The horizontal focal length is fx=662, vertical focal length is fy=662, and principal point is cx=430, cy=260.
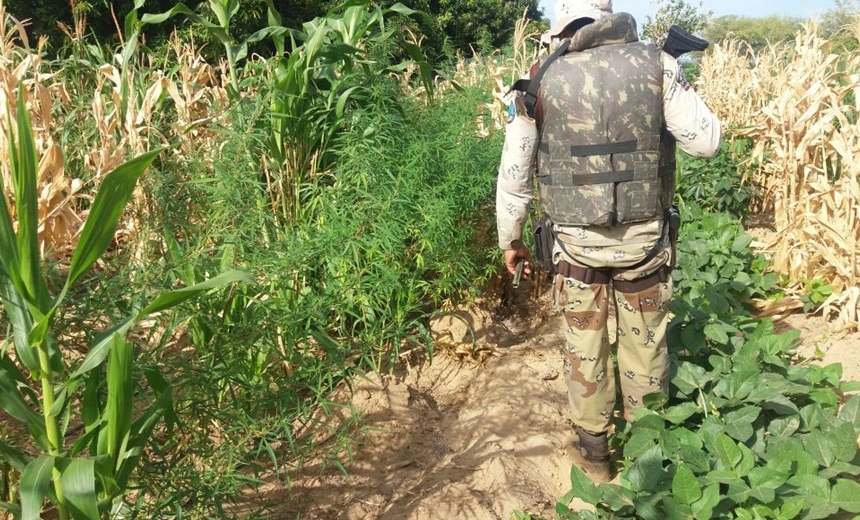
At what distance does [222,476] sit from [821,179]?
→ 416 cm

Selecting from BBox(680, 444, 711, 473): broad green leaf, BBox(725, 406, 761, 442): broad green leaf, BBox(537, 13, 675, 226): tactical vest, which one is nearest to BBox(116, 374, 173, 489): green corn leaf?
BBox(537, 13, 675, 226): tactical vest

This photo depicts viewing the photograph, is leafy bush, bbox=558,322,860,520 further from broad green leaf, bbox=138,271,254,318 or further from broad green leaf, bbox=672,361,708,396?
broad green leaf, bbox=138,271,254,318

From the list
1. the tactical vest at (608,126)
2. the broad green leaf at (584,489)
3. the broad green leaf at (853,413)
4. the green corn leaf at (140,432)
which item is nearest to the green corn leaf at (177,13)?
the tactical vest at (608,126)

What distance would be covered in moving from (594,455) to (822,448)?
2.86 ft

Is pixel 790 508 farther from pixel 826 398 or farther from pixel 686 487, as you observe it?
pixel 826 398

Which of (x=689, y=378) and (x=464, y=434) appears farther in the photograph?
(x=464, y=434)

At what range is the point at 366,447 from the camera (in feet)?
9.67

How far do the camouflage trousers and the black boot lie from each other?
0.14 feet

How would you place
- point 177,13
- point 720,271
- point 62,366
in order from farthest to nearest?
1. point 720,271
2. point 177,13
3. point 62,366

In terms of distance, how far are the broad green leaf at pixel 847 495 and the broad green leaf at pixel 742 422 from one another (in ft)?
1.11

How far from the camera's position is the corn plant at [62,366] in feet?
5.10

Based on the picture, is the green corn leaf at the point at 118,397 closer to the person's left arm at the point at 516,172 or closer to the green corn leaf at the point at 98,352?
Answer: the green corn leaf at the point at 98,352

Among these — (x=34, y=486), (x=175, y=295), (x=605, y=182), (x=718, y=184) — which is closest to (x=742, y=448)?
(x=605, y=182)

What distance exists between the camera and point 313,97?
3.88 metres
